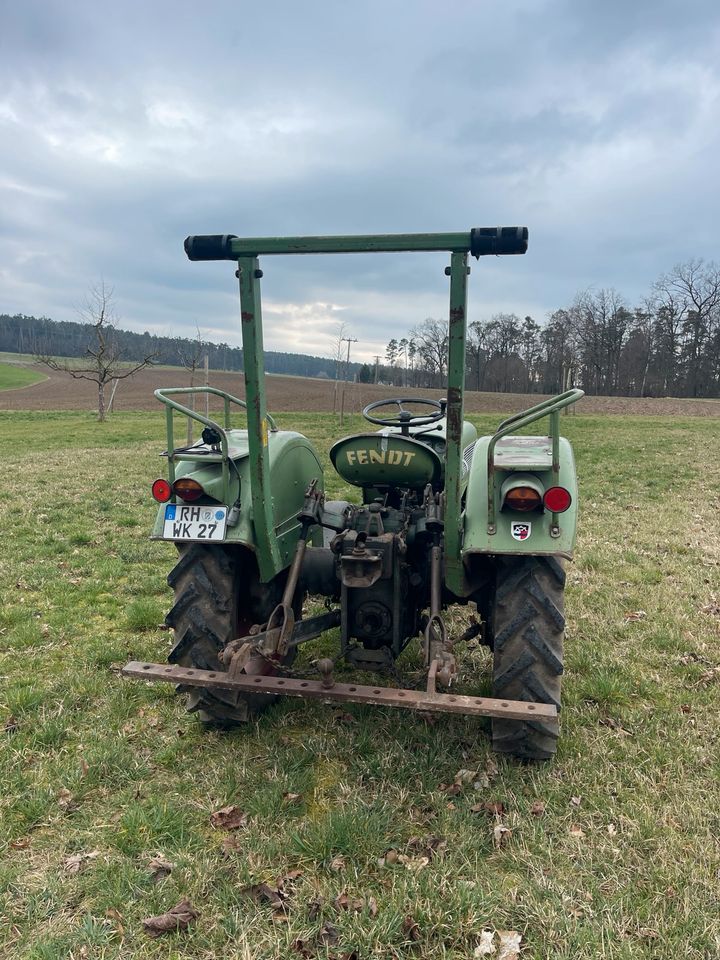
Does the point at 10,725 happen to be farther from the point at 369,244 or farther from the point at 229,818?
the point at 369,244

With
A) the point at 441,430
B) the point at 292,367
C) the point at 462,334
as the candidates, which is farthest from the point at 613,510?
the point at 292,367

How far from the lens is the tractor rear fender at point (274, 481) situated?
10.6 ft

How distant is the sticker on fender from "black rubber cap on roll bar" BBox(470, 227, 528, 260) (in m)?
1.20

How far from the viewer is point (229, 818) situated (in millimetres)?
2799

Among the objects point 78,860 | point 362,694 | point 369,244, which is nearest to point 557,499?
point 362,694

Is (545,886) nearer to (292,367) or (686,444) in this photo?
(686,444)

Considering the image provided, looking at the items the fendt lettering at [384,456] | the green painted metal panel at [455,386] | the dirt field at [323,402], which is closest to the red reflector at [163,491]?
the fendt lettering at [384,456]

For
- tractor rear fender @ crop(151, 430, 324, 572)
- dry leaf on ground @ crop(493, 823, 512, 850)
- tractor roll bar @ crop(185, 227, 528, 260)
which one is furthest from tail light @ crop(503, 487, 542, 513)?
dry leaf on ground @ crop(493, 823, 512, 850)

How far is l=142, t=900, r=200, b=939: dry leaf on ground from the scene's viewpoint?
2.24 meters

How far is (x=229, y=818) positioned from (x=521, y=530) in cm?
181

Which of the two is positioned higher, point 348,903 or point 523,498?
point 523,498

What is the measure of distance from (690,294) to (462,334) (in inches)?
2522

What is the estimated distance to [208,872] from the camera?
2.47m

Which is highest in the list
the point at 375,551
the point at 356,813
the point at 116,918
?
the point at 375,551
